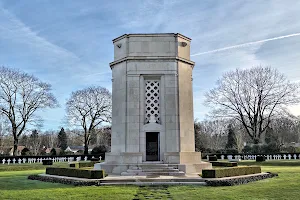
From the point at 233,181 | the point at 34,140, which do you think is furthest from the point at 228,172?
the point at 34,140

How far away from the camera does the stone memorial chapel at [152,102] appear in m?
17.1

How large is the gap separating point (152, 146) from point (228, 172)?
17.3 ft

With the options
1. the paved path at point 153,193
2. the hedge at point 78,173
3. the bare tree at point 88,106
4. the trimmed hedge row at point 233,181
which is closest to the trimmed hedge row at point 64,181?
the hedge at point 78,173

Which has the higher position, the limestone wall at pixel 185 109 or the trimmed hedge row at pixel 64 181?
the limestone wall at pixel 185 109

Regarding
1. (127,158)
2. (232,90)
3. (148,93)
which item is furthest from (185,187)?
(232,90)

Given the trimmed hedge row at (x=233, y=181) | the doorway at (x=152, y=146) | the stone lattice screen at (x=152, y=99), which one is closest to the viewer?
the trimmed hedge row at (x=233, y=181)

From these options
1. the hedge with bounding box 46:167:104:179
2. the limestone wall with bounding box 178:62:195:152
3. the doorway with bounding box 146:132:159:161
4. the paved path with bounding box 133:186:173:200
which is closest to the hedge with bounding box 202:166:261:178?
the paved path with bounding box 133:186:173:200

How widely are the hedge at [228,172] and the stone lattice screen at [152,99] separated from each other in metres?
5.26

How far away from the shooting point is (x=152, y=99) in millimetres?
17969

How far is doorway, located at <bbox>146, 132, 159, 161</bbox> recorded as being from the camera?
1750 centimetres

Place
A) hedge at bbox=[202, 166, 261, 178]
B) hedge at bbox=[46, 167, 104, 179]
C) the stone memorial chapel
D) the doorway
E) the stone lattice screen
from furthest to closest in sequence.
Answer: the stone lattice screen
the doorway
the stone memorial chapel
hedge at bbox=[46, 167, 104, 179]
hedge at bbox=[202, 166, 261, 178]

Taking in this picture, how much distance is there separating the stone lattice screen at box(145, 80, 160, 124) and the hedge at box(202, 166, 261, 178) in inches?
207

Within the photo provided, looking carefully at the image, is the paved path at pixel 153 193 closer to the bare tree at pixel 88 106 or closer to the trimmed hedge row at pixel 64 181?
the trimmed hedge row at pixel 64 181

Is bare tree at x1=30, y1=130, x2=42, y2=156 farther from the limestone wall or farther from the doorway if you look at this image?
the limestone wall
